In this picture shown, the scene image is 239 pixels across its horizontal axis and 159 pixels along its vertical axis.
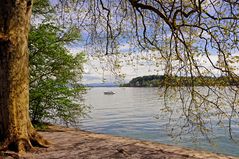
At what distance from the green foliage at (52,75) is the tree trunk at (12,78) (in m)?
5.21

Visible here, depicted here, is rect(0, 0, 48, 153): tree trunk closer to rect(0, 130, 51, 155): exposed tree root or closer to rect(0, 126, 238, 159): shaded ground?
rect(0, 130, 51, 155): exposed tree root

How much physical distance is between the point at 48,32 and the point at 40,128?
4.26 metres

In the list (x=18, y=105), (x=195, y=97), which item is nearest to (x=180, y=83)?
(x=195, y=97)

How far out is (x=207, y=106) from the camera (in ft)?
31.6

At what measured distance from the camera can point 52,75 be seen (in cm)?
1526

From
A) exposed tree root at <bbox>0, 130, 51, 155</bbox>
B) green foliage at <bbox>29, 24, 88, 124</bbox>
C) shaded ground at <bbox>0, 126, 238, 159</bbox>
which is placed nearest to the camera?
shaded ground at <bbox>0, 126, 238, 159</bbox>

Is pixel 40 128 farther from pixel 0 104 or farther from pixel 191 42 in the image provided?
pixel 191 42

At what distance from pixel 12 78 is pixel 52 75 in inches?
239

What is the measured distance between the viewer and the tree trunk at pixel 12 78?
9117 millimetres

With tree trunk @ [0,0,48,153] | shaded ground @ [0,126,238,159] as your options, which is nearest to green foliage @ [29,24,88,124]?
shaded ground @ [0,126,238,159]

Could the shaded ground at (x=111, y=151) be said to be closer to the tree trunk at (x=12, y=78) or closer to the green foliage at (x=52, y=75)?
the tree trunk at (x=12, y=78)

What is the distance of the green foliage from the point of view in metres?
14.8

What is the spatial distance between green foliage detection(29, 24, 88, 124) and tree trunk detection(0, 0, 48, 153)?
521cm

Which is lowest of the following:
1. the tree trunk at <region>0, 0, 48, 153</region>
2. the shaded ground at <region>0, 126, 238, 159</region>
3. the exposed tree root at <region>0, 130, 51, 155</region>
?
the shaded ground at <region>0, 126, 238, 159</region>
